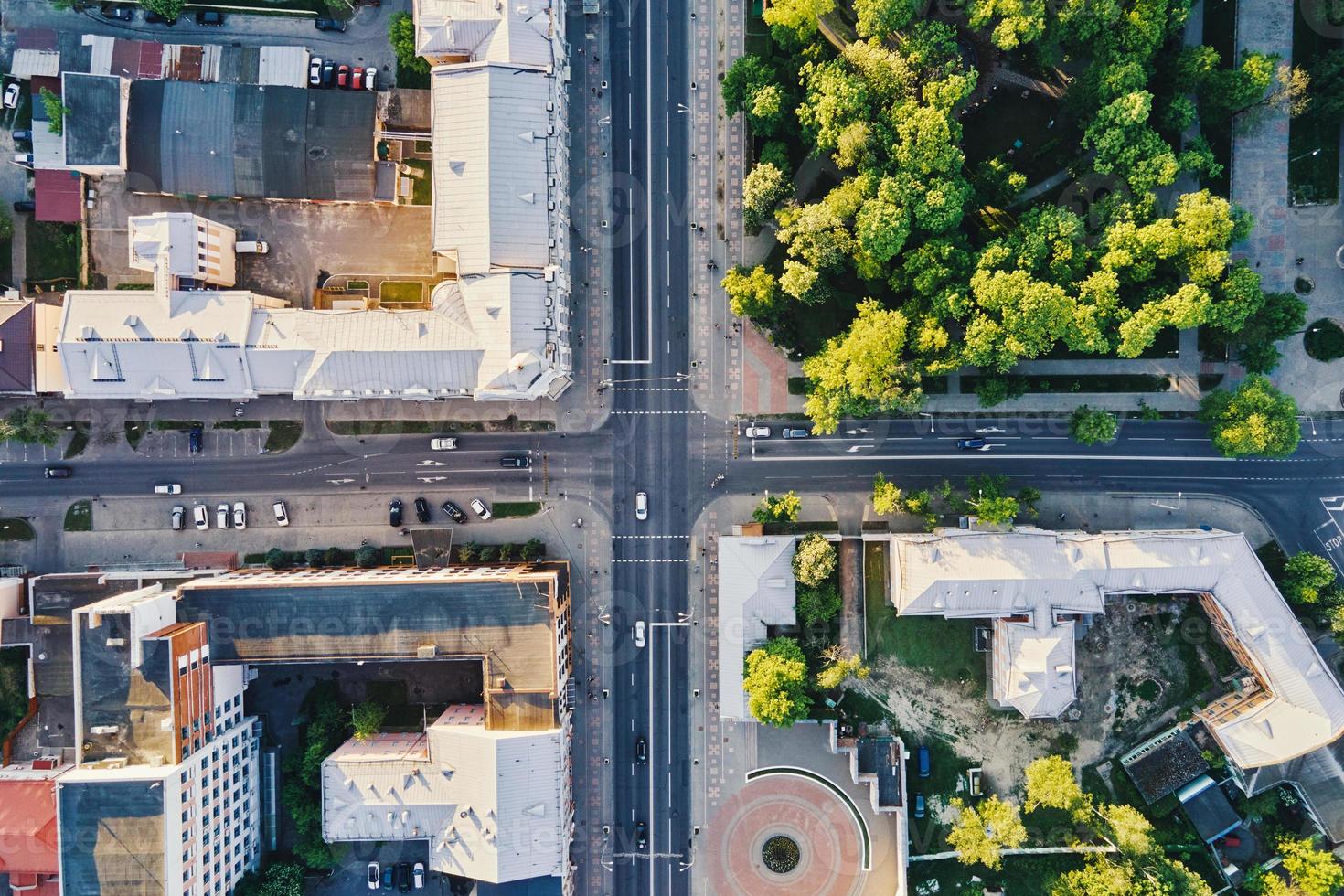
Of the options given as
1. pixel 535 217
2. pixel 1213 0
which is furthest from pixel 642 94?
pixel 1213 0

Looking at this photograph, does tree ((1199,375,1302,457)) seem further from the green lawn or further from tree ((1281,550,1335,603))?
the green lawn

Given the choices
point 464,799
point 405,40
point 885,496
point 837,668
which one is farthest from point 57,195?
point 837,668

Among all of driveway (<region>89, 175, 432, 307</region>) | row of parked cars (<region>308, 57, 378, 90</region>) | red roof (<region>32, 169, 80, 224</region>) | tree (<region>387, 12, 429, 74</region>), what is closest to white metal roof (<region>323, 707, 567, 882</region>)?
driveway (<region>89, 175, 432, 307</region>)

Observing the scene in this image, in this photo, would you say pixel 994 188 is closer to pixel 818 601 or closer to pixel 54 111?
pixel 818 601

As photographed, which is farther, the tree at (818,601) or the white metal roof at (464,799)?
the tree at (818,601)

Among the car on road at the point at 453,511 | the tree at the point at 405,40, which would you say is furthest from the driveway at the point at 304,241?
the car on road at the point at 453,511

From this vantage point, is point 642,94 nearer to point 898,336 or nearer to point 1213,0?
point 898,336

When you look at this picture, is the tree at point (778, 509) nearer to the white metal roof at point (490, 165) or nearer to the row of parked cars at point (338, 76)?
the white metal roof at point (490, 165)
